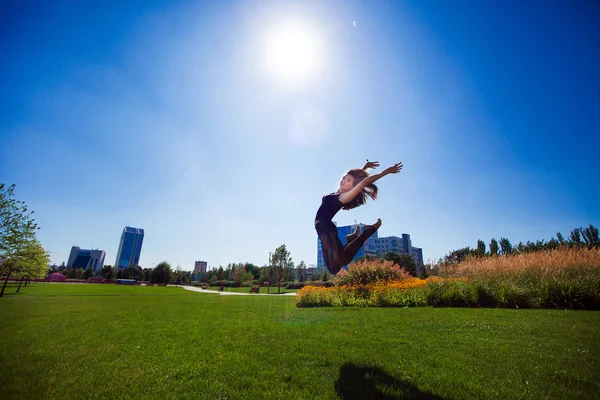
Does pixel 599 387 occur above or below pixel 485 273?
below

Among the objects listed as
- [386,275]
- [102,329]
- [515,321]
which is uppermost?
[386,275]

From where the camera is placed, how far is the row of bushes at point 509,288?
9.18 meters

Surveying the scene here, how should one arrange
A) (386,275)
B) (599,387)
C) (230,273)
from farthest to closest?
(230,273), (386,275), (599,387)

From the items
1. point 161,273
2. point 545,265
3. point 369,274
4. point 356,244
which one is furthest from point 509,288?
point 161,273

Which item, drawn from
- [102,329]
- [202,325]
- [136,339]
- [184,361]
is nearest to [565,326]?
[184,361]

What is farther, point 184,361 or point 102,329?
point 102,329

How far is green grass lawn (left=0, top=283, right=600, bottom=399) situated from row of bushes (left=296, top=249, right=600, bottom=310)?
6.71 ft

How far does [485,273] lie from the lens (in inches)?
480

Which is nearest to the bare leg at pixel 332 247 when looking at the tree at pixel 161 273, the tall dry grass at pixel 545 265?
the tall dry grass at pixel 545 265

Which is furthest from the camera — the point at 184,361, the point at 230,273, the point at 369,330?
the point at 230,273

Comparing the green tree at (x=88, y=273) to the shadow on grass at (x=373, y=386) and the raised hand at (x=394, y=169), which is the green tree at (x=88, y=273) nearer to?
the shadow on grass at (x=373, y=386)

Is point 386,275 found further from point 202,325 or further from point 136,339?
point 136,339

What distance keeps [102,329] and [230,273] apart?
83827 mm

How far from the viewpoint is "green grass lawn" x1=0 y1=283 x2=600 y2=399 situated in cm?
335
